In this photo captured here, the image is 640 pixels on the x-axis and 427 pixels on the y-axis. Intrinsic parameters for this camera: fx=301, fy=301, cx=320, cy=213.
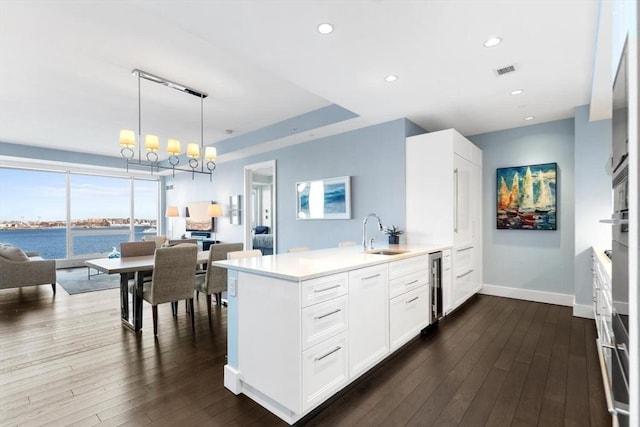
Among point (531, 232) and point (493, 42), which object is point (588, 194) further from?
point (493, 42)

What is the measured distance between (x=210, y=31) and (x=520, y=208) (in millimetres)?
4550

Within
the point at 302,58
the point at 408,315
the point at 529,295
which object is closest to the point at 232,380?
the point at 408,315

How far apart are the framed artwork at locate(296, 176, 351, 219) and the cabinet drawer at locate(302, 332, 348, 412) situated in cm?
282

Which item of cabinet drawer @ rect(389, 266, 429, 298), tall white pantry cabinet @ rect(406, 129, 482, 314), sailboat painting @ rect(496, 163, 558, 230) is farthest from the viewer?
sailboat painting @ rect(496, 163, 558, 230)

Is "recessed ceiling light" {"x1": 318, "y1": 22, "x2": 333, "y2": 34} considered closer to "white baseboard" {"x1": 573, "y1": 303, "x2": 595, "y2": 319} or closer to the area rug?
"white baseboard" {"x1": 573, "y1": 303, "x2": 595, "y2": 319}

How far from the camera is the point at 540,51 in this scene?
2.51 meters

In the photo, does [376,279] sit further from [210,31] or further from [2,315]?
[2,315]

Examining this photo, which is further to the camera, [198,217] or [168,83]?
[198,217]

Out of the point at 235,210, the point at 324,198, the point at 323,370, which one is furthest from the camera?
the point at 235,210

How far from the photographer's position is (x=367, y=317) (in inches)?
89.7

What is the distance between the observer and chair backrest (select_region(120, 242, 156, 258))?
13.4 ft

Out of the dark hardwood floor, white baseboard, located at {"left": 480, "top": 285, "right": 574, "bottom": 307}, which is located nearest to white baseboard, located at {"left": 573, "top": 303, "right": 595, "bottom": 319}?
the dark hardwood floor

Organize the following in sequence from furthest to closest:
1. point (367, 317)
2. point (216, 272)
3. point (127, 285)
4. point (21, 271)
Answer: point (21, 271) < point (216, 272) < point (127, 285) < point (367, 317)

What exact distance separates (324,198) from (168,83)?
Result: 8.83 ft
